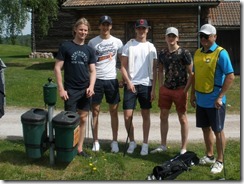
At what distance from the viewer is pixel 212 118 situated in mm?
5328

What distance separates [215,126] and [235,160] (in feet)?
3.08

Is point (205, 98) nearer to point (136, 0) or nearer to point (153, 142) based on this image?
point (153, 142)

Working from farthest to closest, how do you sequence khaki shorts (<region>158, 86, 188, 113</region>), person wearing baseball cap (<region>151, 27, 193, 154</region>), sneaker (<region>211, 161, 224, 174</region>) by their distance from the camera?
khaki shorts (<region>158, 86, 188, 113</region>)
person wearing baseball cap (<region>151, 27, 193, 154</region>)
sneaker (<region>211, 161, 224, 174</region>)

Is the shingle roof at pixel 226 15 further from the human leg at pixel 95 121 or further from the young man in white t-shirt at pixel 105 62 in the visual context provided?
the human leg at pixel 95 121

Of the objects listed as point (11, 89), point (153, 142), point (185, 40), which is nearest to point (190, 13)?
point (185, 40)

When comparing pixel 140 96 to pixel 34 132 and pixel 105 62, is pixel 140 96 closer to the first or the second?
pixel 105 62

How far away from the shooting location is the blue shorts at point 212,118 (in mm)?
5273

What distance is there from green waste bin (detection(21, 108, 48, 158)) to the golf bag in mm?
1473

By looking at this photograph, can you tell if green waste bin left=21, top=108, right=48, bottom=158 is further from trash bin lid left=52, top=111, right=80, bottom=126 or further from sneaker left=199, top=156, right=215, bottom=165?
sneaker left=199, top=156, right=215, bottom=165

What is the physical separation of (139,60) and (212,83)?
1146 millimetres

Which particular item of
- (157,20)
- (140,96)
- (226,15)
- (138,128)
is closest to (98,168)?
(140,96)

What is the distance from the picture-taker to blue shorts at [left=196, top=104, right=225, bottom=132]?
17.3 feet

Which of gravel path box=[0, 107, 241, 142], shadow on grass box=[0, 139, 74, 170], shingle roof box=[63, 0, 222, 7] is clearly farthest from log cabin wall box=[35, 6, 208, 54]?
shadow on grass box=[0, 139, 74, 170]

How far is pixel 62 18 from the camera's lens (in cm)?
2900
